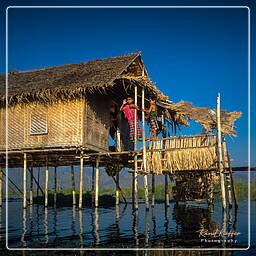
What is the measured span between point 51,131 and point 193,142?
6.48 meters

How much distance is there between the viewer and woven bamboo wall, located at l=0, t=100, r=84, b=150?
14852 mm

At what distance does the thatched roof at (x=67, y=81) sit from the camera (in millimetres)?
14281

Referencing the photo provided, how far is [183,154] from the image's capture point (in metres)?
13.6

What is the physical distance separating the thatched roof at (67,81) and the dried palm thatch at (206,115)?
3.15 metres

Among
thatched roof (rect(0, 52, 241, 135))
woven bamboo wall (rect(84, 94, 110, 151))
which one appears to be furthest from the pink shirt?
woven bamboo wall (rect(84, 94, 110, 151))

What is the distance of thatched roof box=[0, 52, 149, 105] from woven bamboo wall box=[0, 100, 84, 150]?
17.3 inches

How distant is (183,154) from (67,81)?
618cm

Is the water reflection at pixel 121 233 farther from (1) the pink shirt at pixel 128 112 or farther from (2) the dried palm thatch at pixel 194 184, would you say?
(1) the pink shirt at pixel 128 112

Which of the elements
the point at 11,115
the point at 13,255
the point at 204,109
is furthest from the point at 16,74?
the point at 13,255

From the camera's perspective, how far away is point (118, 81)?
15406 mm

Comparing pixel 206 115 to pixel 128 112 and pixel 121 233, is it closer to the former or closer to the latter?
pixel 128 112

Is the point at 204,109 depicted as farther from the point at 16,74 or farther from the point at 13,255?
the point at 16,74

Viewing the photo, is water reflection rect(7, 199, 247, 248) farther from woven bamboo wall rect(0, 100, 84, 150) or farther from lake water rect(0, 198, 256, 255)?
woven bamboo wall rect(0, 100, 84, 150)

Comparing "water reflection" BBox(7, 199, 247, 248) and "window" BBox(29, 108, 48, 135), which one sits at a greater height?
"window" BBox(29, 108, 48, 135)
